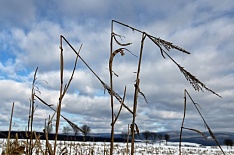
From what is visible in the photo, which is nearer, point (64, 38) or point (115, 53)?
point (115, 53)

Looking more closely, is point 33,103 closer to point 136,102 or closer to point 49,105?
point 49,105

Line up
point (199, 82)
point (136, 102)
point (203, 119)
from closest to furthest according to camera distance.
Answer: point (199, 82), point (136, 102), point (203, 119)

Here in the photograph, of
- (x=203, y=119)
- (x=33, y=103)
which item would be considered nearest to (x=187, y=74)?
(x=203, y=119)

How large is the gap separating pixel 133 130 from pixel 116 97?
16 cm

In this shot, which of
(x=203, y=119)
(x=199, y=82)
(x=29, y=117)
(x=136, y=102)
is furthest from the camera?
(x=29, y=117)

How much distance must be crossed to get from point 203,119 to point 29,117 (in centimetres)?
108

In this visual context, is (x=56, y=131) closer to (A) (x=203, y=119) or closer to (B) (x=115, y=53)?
(B) (x=115, y=53)

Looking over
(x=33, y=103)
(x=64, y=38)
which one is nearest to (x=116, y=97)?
(x=64, y=38)

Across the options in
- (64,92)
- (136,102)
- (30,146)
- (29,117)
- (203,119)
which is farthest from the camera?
(29,117)

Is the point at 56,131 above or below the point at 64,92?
below

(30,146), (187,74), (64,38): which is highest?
(64,38)

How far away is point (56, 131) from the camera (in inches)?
51.7

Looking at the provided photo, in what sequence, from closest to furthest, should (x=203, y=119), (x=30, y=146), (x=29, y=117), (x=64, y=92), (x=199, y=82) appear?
(x=199, y=82) < (x=64, y=92) < (x=203, y=119) < (x=30, y=146) < (x=29, y=117)

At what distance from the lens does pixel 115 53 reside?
1182 millimetres
